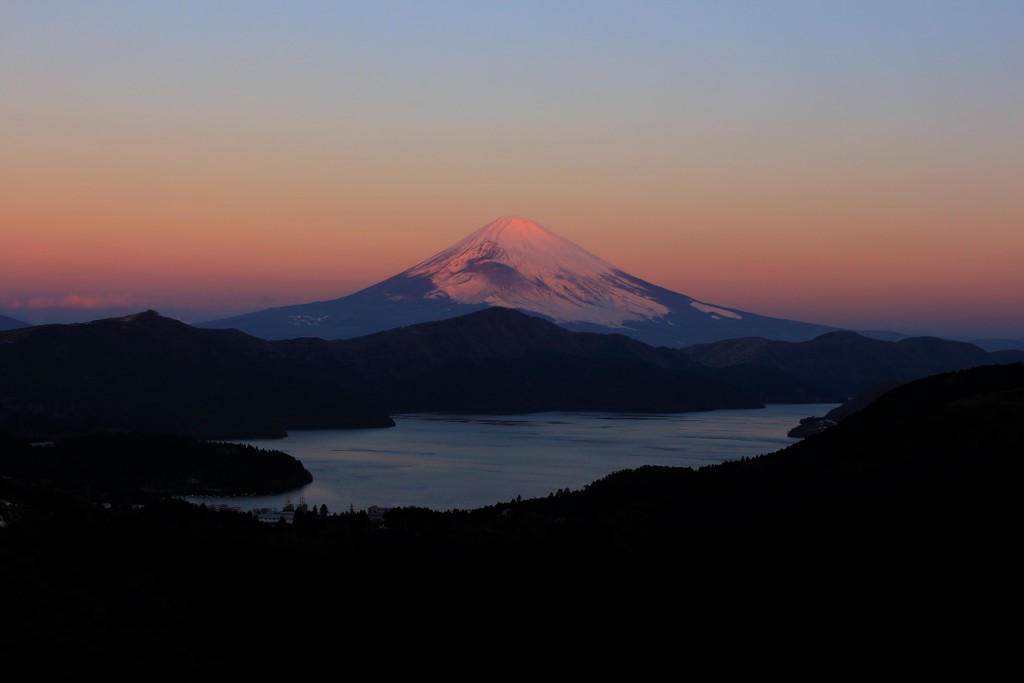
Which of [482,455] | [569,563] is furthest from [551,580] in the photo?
[482,455]

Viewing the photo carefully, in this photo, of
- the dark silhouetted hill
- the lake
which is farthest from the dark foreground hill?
the dark silhouetted hill

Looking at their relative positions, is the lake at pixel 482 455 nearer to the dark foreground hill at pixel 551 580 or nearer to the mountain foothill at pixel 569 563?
the mountain foothill at pixel 569 563

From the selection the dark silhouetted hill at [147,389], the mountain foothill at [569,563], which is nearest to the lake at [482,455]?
the dark silhouetted hill at [147,389]

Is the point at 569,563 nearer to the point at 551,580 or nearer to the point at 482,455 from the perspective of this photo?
the point at 551,580

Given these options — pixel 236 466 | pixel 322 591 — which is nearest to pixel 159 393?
pixel 236 466

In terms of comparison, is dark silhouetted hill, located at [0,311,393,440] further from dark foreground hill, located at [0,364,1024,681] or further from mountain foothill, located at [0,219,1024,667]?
dark foreground hill, located at [0,364,1024,681]

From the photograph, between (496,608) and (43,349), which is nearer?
(496,608)

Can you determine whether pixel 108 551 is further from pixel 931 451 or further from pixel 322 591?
pixel 931 451
